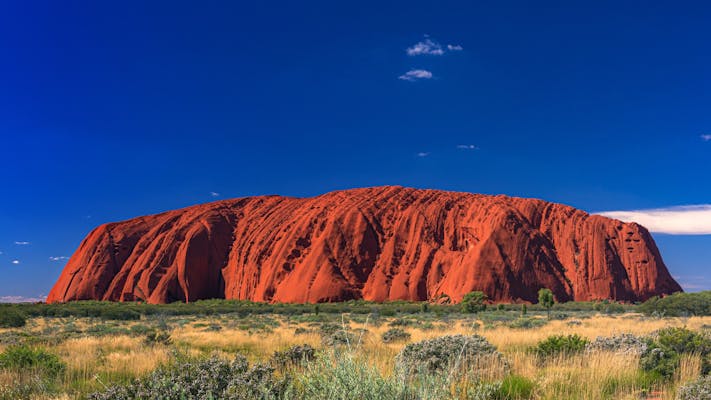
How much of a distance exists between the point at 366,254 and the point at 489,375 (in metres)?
67.6

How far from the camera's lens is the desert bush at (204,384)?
5.39 metres

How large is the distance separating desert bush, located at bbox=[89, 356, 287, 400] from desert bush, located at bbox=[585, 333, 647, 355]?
23.5 ft

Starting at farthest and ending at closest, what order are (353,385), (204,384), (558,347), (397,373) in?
(558,347), (204,384), (397,373), (353,385)

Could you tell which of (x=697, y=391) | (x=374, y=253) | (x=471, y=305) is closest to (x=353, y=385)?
(x=697, y=391)

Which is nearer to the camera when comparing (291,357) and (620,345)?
(291,357)

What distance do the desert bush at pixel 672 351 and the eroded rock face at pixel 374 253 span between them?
2305 inches

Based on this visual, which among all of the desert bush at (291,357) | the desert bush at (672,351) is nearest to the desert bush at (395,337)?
the desert bush at (291,357)

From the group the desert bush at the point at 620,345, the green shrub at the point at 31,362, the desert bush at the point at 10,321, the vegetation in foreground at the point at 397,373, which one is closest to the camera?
the vegetation in foreground at the point at 397,373

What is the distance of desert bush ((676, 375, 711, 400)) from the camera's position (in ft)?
18.9

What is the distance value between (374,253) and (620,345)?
2611 inches

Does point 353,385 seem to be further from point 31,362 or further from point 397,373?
point 31,362

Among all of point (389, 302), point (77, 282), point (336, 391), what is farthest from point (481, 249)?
point (336, 391)

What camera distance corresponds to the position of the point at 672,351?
849 cm

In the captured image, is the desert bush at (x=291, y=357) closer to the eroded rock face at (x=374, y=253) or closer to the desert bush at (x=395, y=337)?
the desert bush at (x=395, y=337)
